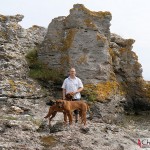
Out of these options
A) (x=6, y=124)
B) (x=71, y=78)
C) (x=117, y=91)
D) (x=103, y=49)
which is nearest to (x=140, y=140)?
(x=71, y=78)

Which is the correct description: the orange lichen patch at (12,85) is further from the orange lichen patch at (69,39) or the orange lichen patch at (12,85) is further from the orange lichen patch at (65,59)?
the orange lichen patch at (69,39)

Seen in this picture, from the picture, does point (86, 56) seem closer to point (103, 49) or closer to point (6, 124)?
point (103, 49)

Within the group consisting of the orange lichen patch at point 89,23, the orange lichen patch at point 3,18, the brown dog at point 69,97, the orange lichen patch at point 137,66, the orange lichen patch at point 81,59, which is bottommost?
the brown dog at point 69,97

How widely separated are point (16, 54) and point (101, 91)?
576 cm

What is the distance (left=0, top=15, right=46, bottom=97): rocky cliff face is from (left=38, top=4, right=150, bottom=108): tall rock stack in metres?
1.44

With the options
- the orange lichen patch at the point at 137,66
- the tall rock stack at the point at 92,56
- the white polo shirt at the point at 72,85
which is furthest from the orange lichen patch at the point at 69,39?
the white polo shirt at the point at 72,85

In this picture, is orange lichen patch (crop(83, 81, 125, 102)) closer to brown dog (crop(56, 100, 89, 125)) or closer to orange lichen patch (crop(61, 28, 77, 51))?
orange lichen patch (crop(61, 28, 77, 51))

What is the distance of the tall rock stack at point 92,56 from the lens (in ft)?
79.3

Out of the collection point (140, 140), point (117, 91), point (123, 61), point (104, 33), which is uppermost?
point (104, 33)

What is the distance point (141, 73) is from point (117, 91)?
4120mm

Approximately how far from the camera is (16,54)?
2480 centimetres

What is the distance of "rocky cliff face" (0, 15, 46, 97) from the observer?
21.9 meters

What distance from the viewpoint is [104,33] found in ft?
87.5

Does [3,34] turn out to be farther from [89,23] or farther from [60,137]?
[60,137]
